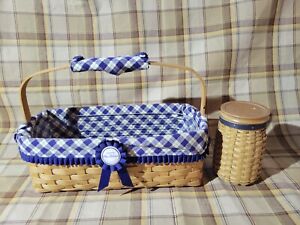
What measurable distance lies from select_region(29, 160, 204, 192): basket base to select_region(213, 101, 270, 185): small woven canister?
7cm

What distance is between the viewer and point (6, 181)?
33.8 inches

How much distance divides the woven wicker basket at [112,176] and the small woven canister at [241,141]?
0.07 metres

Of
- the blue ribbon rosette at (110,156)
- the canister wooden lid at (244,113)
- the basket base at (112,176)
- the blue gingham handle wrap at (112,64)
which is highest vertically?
the blue gingham handle wrap at (112,64)

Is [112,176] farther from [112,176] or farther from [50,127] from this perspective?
[50,127]

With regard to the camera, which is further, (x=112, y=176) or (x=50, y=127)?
(x=50, y=127)

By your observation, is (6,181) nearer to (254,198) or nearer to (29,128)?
(29,128)

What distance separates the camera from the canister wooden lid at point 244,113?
0.75m

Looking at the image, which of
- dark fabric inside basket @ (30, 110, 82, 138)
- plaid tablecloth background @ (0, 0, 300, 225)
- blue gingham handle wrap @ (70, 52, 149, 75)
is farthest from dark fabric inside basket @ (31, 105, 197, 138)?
blue gingham handle wrap @ (70, 52, 149, 75)

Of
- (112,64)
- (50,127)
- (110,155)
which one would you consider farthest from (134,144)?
(50,127)

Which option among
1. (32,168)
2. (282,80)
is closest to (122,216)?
(32,168)

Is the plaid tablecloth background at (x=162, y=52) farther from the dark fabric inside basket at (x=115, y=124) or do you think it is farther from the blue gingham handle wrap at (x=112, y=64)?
the blue gingham handle wrap at (x=112, y=64)

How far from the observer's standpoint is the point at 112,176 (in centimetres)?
77

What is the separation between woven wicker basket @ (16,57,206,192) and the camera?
0.76 meters

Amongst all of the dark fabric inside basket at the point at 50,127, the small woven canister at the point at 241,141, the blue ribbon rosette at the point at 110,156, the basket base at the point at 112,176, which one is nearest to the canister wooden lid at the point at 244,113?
the small woven canister at the point at 241,141
